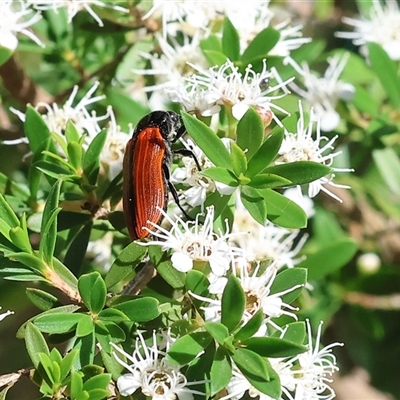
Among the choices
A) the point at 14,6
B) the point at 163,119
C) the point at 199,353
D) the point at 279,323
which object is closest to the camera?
the point at 199,353

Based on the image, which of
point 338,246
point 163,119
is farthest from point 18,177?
point 338,246

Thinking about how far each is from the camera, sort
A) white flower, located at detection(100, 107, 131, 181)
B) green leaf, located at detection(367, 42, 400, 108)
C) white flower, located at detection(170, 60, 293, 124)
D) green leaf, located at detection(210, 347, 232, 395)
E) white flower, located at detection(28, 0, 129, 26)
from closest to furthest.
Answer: green leaf, located at detection(210, 347, 232, 395)
white flower, located at detection(170, 60, 293, 124)
white flower, located at detection(100, 107, 131, 181)
white flower, located at detection(28, 0, 129, 26)
green leaf, located at detection(367, 42, 400, 108)

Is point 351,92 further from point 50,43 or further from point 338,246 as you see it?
point 50,43

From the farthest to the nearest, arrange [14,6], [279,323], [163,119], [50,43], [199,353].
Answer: [50,43] < [14,6] < [163,119] < [279,323] < [199,353]

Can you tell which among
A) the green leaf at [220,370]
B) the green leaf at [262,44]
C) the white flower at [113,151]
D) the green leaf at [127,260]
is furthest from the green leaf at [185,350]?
the green leaf at [262,44]

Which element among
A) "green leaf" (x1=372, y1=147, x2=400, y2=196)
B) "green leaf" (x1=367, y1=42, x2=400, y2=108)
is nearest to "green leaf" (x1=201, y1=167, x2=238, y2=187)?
"green leaf" (x1=367, y1=42, x2=400, y2=108)

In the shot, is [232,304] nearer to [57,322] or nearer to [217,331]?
[217,331]

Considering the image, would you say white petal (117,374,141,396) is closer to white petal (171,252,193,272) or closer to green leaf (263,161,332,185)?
white petal (171,252,193,272)

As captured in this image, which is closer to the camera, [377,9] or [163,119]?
[163,119]

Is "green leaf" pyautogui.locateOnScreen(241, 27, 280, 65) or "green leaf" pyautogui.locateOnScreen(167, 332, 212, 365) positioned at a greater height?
"green leaf" pyautogui.locateOnScreen(241, 27, 280, 65)
